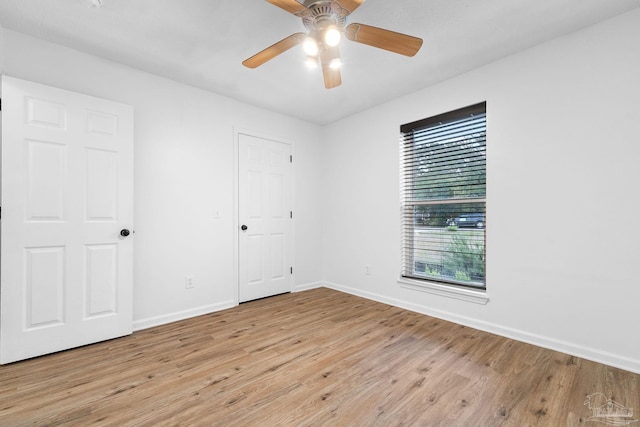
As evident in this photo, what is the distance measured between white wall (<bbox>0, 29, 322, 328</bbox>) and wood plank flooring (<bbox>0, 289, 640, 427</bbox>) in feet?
1.59

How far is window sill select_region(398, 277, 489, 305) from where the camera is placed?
2793 mm

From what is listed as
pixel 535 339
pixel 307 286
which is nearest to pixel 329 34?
pixel 535 339

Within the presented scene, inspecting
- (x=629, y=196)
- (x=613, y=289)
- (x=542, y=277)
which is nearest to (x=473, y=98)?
(x=629, y=196)

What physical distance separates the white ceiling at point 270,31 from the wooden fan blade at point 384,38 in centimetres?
33

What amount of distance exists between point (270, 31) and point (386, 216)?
239 centimetres

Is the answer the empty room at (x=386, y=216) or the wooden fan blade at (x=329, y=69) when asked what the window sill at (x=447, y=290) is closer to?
the empty room at (x=386, y=216)

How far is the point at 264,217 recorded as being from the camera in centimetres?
390

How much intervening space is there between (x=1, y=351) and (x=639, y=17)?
521 centimetres

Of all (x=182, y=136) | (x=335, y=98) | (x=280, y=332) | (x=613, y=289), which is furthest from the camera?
(x=335, y=98)

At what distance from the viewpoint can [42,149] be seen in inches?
90.5

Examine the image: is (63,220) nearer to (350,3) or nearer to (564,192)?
(350,3)

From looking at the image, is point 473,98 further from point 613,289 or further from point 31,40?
point 31,40

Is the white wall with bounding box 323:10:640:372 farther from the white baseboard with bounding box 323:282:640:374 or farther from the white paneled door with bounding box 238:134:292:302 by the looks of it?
the white paneled door with bounding box 238:134:292:302

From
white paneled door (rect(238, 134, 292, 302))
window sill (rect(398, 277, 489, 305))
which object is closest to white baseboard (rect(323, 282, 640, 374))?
window sill (rect(398, 277, 489, 305))
